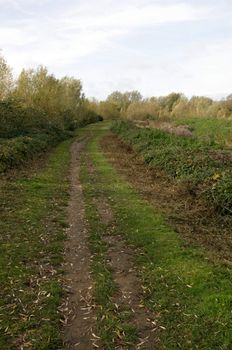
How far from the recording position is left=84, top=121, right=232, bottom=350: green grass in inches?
236

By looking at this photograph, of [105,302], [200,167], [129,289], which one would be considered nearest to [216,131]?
[200,167]

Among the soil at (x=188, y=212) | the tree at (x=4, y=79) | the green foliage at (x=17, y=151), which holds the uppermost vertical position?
the tree at (x=4, y=79)

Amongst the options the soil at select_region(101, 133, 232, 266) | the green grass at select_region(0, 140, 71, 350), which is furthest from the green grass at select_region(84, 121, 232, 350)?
the green grass at select_region(0, 140, 71, 350)

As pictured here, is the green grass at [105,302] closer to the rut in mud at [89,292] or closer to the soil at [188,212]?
the rut in mud at [89,292]

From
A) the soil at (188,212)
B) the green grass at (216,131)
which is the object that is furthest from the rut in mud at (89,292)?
the green grass at (216,131)

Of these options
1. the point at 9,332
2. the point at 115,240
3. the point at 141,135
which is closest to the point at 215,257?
the point at 115,240

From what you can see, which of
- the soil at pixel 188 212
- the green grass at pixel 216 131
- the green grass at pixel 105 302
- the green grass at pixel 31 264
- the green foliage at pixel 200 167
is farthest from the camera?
the green grass at pixel 216 131

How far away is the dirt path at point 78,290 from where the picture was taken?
593 centimetres

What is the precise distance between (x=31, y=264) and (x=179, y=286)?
3100 millimetres

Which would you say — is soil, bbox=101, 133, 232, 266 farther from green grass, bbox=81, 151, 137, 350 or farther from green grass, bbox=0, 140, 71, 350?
green grass, bbox=0, 140, 71, 350

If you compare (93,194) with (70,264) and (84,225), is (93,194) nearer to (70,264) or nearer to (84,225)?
(84,225)

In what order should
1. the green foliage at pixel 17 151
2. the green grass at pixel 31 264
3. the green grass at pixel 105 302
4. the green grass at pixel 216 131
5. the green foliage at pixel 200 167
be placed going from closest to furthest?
1. the green grass at pixel 105 302
2. the green grass at pixel 31 264
3. the green foliage at pixel 200 167
4. the green foliage at pixel 17 151
5. the green grass at pixel 216 131

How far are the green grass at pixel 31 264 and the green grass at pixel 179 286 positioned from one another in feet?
5.45

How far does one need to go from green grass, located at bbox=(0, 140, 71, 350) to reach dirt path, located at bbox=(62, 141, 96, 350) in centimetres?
18
